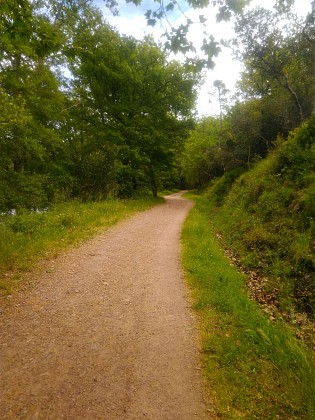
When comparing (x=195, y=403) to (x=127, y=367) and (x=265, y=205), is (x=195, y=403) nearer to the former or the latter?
(x=127, y=367)

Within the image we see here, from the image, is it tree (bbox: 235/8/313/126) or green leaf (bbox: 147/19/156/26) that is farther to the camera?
tree (bbox: 235/8/313/126)

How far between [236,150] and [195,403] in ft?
63.1

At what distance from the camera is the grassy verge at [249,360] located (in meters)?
2.71

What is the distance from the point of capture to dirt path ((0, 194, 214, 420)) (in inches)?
101

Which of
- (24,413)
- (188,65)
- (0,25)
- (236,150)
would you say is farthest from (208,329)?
(236,150)

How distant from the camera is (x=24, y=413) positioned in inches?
93.9

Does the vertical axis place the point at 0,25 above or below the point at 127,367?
above

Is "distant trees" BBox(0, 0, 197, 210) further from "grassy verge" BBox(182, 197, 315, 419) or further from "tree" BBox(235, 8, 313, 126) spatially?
"grassy verge" BBox(182, 197, 315, 419)

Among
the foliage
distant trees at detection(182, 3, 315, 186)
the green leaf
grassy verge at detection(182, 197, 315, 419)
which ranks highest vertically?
distant trees at detection(182, 3, 315, 186)

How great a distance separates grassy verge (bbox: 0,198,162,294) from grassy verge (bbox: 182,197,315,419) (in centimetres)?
398

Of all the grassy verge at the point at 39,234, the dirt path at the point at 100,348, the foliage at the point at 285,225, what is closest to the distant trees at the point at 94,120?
the grassy verge at the point at 39,234

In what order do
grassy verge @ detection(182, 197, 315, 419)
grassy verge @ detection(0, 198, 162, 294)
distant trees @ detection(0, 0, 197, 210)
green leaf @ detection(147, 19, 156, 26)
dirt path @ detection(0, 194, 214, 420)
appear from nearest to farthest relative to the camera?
1. dirt path @ detection(0, 194, 214, 420)
2. grassy verge @ detection(182, 197, 315, 419)
3. green leaf @ detection(147, 19, 156, 26)
4. grassy verge @ detection(0, 198, 162, 294)
5. distant trees @ detection(0, 0, 197, 210)

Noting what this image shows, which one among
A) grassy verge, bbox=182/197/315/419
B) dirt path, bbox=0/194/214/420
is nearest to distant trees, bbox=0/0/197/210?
dirt path, bbox=0/194/214/420

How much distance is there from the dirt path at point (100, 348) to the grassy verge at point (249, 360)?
0.98 ft
